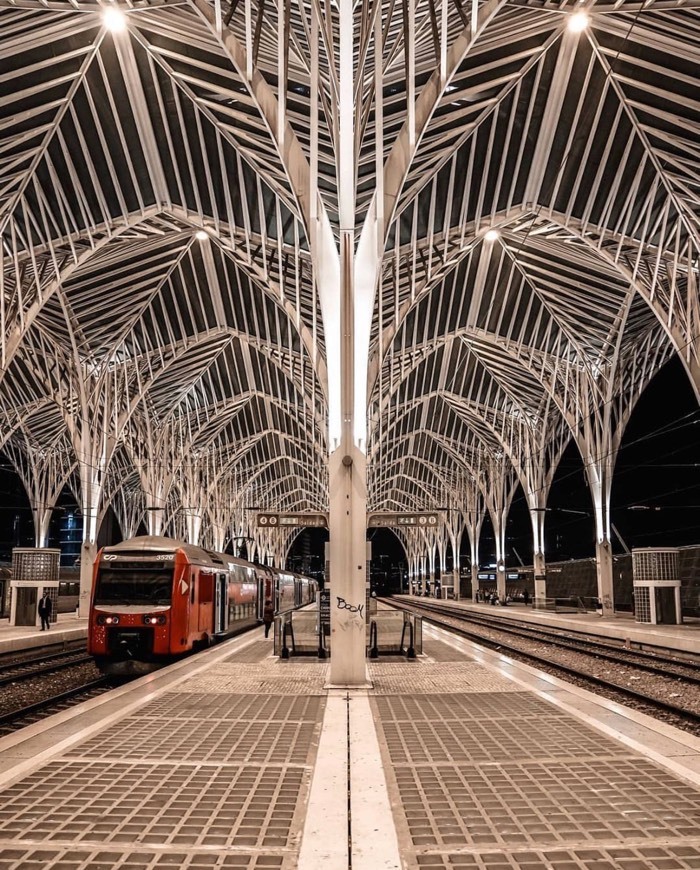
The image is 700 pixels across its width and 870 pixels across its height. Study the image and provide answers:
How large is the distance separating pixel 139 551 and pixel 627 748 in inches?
482

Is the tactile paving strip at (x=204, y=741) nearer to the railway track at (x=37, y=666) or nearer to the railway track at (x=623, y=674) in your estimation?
the railway track at (x=623, y=674)

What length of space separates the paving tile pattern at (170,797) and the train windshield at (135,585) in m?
7.26

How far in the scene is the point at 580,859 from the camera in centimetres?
484

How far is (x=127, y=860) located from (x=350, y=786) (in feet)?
6.99

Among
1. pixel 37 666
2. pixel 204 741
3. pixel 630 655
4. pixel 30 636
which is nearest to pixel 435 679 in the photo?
pixel 204 741

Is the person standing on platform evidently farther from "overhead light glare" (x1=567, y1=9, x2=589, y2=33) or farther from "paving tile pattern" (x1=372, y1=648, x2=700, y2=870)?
"overhead light glare" (x1=567, y1=9, x2=589, y2=33)

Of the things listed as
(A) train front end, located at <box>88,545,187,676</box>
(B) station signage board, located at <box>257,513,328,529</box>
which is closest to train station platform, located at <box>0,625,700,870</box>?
(B) station signage board, located at <box>257,513,328,529</box>

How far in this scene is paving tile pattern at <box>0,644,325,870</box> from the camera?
4.95m

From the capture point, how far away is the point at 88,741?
827 centimetres

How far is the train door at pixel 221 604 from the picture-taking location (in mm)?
22734

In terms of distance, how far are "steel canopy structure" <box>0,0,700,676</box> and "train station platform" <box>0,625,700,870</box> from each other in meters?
5.13

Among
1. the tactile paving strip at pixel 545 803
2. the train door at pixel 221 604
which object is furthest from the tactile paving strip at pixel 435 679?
the train door at pixel 221 604

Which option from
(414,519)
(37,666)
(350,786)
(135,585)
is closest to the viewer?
(350,786)

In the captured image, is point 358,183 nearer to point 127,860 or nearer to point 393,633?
point 393,633
